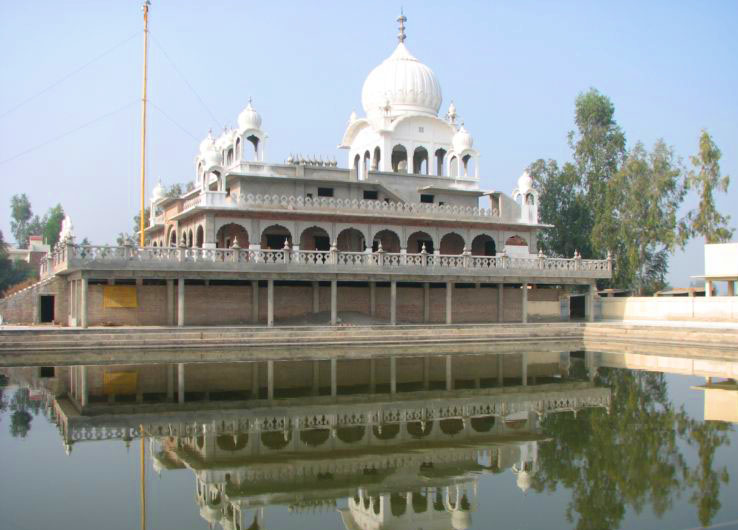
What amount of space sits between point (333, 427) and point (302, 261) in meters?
15.1

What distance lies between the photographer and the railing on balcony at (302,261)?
1008 inches

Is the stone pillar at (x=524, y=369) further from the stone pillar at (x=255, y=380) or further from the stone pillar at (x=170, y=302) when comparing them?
the stone pillar at (x=170, y=302)

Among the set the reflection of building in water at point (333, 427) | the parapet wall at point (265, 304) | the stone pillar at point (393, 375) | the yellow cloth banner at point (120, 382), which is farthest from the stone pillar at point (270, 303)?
the yellow cloth banner at point (120, 382)

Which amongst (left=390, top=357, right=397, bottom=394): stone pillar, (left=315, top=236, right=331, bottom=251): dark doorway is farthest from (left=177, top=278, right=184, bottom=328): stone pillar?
(left=315, top=236, right=331, bottom=251): dark doorway

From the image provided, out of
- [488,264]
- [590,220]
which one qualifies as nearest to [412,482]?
[488,264]

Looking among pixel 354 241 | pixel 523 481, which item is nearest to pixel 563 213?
pixel 354 241

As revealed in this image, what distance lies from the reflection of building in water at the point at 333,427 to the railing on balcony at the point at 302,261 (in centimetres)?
606

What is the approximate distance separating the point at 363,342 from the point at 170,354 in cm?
653

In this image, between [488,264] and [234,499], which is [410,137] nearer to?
[488,264]

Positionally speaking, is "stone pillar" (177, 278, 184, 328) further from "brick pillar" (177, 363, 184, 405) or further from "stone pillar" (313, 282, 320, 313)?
"stone pillar" (313, 282, 320, 313)

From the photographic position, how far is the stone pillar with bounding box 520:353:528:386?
19.1 metres

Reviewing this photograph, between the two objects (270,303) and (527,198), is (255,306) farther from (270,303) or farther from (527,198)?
(527,198)

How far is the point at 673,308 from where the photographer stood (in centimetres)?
3195

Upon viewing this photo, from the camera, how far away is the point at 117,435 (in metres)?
12.8
